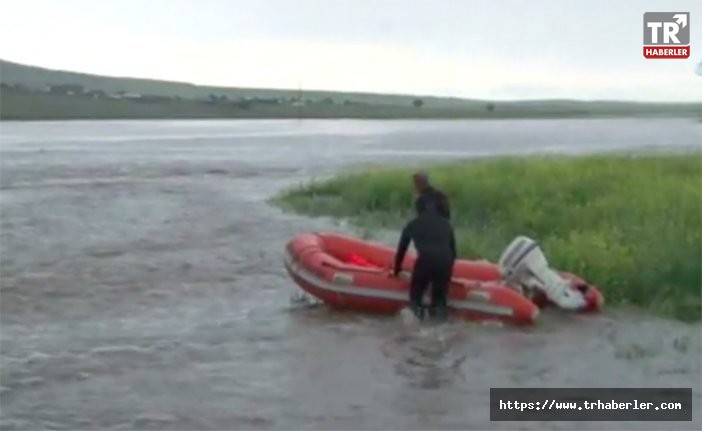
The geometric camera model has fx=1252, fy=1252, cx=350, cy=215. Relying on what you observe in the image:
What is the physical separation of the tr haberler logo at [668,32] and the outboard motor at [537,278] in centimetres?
361

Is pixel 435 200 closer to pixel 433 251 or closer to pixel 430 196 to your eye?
pixel 430 196

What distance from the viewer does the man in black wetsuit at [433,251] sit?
13211 mm

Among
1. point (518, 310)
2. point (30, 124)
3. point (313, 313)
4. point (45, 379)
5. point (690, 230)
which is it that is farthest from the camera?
point (30, 124)

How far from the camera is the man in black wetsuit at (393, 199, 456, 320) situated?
1321 cm

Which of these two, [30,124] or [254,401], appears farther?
[30,124]

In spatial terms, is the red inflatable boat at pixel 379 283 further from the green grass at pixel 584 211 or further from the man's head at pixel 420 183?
the man's head at pixel 420 183

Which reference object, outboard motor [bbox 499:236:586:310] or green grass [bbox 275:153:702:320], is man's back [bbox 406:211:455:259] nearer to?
outboard motor [bbox 499:236:586:310]

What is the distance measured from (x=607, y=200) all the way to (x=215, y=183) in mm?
19374

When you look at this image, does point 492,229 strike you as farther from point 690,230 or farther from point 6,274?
point 6,274

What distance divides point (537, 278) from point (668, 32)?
3953 millimetres

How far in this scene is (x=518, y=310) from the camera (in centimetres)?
1359

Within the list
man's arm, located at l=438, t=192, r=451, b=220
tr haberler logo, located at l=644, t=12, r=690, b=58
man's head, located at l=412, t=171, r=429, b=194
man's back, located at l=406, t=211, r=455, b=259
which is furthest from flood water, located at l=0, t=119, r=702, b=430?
tr haberler logo, located at l=644, t=12, r=690, b=58

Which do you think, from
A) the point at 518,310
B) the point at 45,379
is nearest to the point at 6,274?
the point at 45,379

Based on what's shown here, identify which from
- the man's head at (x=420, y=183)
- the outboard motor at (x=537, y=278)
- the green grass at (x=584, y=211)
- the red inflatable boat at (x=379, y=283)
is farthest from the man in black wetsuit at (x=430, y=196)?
the green grass at (x=584, y=211)
